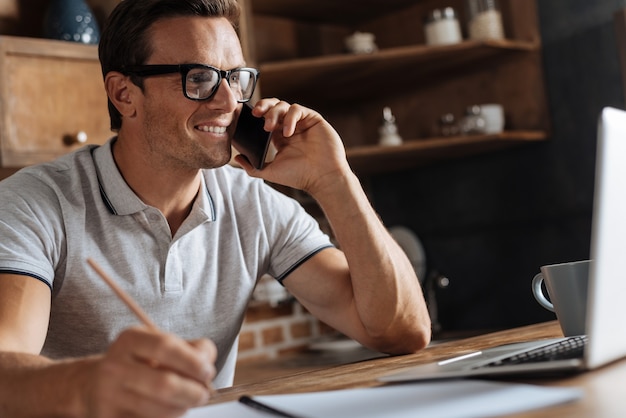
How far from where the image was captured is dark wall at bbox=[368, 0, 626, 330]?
2.65 metres

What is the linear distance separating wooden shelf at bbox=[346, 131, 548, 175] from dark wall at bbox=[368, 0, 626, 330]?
0.09 metres

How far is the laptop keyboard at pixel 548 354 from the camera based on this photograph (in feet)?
3.02

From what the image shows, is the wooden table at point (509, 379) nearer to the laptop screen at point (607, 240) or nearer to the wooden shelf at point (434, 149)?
the laptop screen at point (607, 240)

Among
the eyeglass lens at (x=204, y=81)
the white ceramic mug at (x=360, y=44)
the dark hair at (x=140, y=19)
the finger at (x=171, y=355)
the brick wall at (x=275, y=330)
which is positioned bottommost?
the brick wall at (x=275, y=330)

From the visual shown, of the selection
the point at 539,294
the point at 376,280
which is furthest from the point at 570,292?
the point at 376,280

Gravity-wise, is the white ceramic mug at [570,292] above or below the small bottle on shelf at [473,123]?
below

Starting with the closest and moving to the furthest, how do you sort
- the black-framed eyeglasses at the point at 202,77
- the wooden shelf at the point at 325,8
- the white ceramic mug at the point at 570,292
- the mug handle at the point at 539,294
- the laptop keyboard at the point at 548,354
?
the laptop keyboard at the point at 548,354 < the white ceramic mug at the point at 570,292 < the mug handle at the point at 539,294 < the black-framed eyeglasses at the point at 202,77 < the wooden shelf at the point at 325,8

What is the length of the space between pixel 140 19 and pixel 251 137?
0.35 metres

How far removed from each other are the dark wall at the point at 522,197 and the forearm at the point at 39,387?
2143 mm

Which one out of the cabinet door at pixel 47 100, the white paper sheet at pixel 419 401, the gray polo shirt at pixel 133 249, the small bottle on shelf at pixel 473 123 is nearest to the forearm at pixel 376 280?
the gray polo shirt at pixel 133 249

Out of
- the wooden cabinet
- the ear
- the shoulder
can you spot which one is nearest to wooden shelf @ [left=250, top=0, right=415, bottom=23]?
the wooden cabinet

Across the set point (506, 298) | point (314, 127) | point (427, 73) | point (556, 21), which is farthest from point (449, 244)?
point (314, 127)

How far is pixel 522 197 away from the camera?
2846mm

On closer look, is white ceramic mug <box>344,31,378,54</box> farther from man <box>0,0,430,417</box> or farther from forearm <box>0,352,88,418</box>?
forearm <box>0,352,88,418</box>
